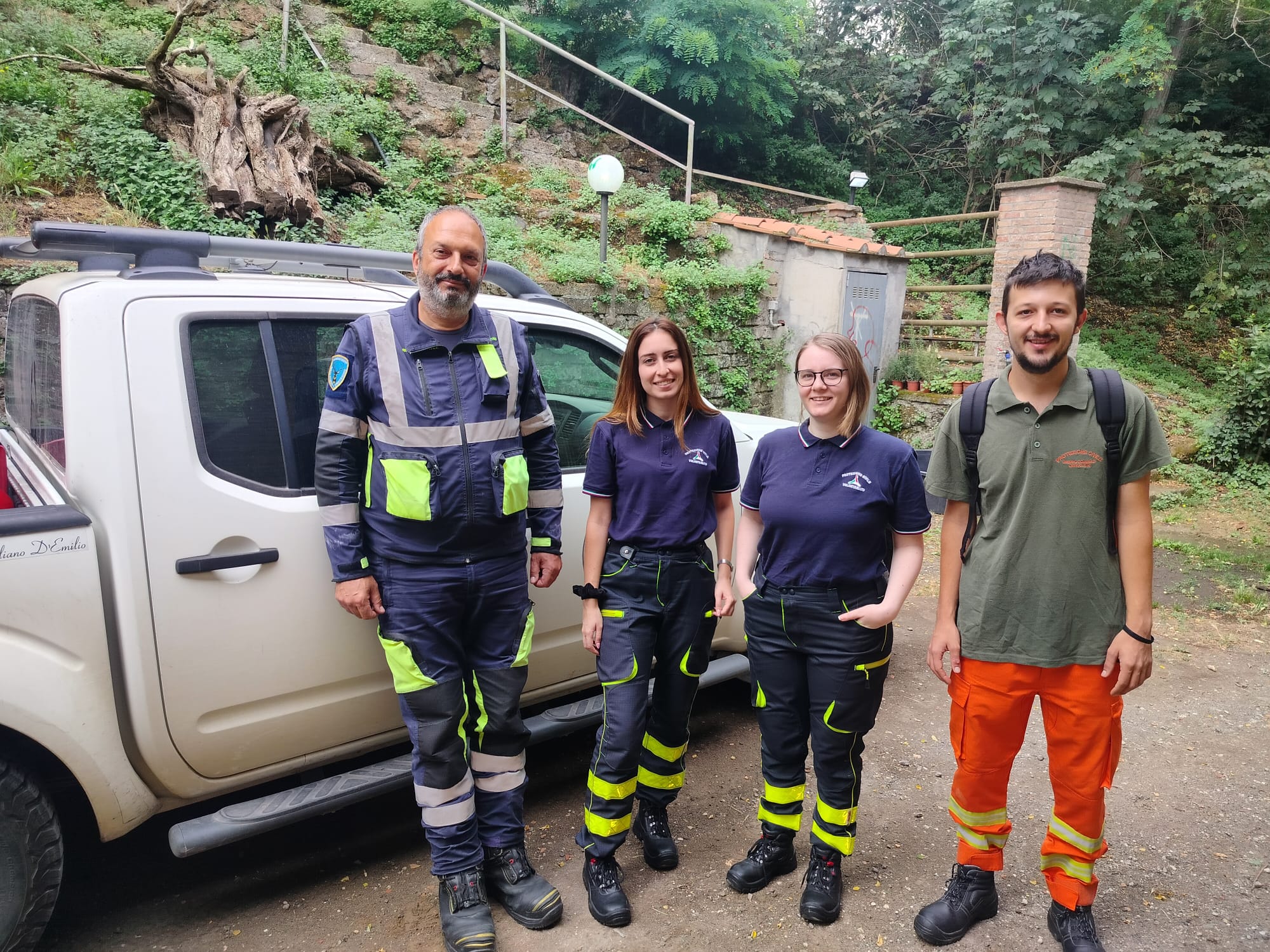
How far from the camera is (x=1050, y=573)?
2.38 meters

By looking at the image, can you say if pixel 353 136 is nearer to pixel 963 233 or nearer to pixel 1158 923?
pixel 1158 923

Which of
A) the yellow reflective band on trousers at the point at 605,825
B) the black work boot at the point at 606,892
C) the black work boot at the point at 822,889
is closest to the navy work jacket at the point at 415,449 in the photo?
the yellow reflective band on trousers at the point at 605,825

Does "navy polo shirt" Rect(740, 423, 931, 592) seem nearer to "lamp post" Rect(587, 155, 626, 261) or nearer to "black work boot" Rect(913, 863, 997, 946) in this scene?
"black work boot" Rect(913, 863, 997, 946)

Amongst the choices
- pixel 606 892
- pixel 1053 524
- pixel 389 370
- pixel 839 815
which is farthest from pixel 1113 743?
pixel 389 370

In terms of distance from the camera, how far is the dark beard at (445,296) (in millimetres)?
2531

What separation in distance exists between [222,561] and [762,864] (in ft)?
6.53

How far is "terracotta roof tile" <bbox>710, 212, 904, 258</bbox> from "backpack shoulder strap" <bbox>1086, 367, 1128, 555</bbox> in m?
7.85

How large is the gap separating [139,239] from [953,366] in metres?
9.65

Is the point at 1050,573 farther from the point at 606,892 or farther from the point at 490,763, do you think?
the point at 490,763

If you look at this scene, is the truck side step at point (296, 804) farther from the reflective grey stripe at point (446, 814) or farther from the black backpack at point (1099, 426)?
the black backpack at point (1099, 426)

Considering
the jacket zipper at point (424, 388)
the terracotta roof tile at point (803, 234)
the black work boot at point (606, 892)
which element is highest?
the terracotta roof tile at point (803, 234)

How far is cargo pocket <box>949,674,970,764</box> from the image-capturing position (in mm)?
2541

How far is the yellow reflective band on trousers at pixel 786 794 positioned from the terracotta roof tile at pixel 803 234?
803 centimetres

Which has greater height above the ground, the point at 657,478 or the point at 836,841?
the point at 657,478
